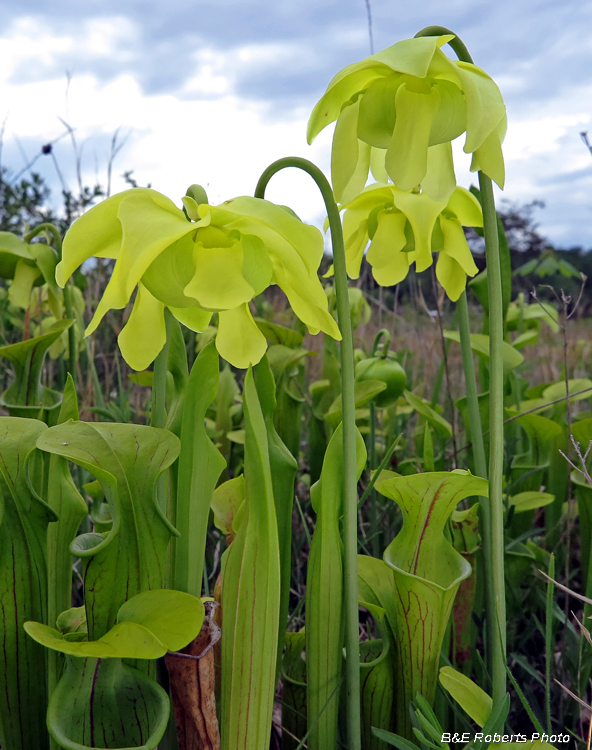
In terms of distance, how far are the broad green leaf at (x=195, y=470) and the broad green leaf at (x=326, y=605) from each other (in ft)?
0.37

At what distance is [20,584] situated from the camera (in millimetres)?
573

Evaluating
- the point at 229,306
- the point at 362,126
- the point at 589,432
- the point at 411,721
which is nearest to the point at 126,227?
the point at 229,306

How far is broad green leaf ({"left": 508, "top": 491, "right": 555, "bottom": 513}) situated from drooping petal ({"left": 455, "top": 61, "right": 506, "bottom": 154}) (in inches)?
26.7

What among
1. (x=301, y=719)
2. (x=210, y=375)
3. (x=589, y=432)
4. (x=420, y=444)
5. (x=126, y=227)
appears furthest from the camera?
(x=420, y=444)

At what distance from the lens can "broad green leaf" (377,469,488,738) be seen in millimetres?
592

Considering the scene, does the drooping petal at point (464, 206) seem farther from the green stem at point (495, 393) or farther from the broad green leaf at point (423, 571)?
the broad green leaf at point (423, 571)

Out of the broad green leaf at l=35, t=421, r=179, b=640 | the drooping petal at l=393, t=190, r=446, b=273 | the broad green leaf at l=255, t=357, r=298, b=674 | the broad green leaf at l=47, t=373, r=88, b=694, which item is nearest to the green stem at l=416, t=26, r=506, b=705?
the drooping petal at l=393, t=190, r=446, b=273

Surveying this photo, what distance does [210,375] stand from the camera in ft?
1.86

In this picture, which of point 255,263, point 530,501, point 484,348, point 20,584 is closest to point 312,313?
point 255,263

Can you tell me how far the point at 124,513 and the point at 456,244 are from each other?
1.68ft

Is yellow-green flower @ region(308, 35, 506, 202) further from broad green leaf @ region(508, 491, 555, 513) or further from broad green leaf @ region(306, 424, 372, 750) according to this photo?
broad green leaf @ region(508, 491, 555, 513)

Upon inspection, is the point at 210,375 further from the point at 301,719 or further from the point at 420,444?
the point at 420,444

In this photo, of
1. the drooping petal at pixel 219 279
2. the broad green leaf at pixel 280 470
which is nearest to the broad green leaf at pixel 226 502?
the broad green leaf at pixel 280 470

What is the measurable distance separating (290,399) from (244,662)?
0.71 meters
